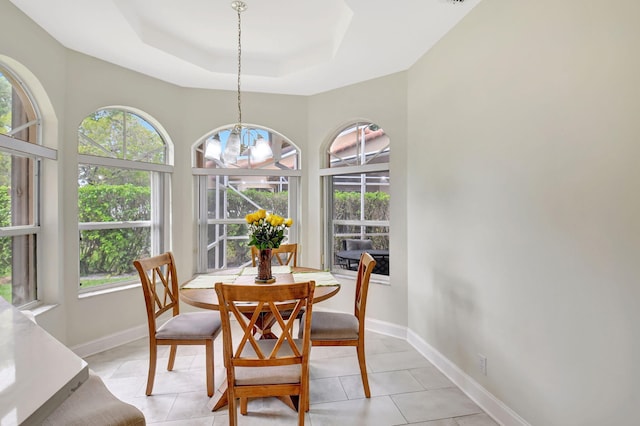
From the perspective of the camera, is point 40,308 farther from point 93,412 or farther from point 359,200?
point 359,200

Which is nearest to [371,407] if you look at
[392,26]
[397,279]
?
[397,279]

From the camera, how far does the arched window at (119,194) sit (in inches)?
116

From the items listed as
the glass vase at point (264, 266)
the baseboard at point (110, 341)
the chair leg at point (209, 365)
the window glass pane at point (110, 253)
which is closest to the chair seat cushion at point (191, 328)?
the chair leg at point (209, 365)

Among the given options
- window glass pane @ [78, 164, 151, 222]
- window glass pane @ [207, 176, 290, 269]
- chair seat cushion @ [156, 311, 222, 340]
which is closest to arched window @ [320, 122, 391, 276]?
window glass pane @ [207, 176, 290, 269]

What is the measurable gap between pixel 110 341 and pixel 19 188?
1.55m

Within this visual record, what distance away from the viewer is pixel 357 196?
3.66m

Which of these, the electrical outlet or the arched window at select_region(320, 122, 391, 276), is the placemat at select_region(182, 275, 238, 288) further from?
the electrical outlet

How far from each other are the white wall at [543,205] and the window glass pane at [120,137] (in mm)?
2924

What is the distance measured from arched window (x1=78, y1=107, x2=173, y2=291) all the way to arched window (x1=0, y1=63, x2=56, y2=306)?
35cm

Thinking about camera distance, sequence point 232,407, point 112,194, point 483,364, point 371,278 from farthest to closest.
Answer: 1. point 371,278
2. point 112,194
3. point 483,364
4. point 232,407

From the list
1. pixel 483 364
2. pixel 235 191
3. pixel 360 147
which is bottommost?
pixel 483 364

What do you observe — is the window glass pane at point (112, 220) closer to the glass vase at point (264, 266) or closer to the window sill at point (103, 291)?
the window sill at point (103, 291)

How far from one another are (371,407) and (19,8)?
3672 millimetres

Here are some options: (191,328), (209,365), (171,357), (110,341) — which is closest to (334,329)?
(209,365)
